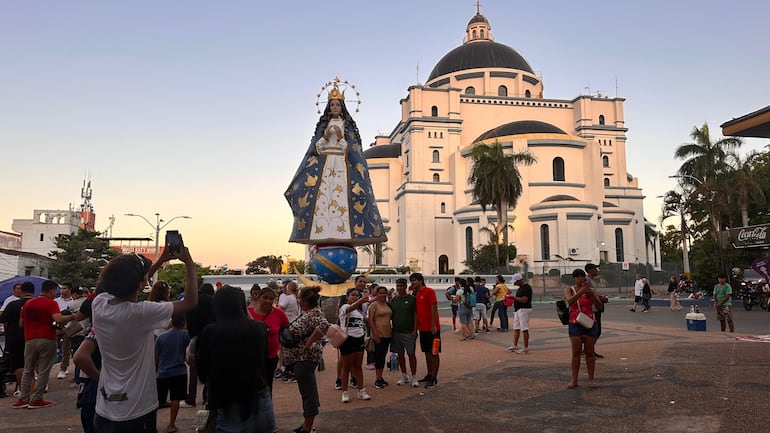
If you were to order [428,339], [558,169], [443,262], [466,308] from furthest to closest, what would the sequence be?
[443,262] → [558,169] → [466,308] → [428,339]

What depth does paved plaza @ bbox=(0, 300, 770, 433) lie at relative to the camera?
6316mm

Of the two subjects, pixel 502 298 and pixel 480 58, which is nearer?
pixel 502 298

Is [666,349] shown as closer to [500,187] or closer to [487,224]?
[500,187]

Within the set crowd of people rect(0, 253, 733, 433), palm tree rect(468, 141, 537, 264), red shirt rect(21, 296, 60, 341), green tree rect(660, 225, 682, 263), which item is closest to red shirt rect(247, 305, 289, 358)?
crowd of people rect(0, 253, 733, 433)

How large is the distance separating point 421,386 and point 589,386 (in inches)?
96.0

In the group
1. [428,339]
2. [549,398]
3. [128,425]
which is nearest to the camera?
[128,425]

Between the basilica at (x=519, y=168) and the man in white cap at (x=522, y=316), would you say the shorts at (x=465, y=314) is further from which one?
the basilica at (x=519, y=168)

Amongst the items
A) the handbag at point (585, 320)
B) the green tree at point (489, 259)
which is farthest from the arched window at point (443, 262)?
the handbag at point (585, 320)

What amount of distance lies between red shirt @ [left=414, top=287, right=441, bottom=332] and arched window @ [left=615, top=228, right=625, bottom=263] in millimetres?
50228

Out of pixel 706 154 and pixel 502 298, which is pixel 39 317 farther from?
pixel 706 154

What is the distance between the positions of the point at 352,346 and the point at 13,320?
205 inches

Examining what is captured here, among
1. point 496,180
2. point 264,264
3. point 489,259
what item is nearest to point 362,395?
point 496,180

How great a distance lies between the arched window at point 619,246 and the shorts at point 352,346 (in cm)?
5135

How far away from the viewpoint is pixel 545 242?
5200 centimetres
